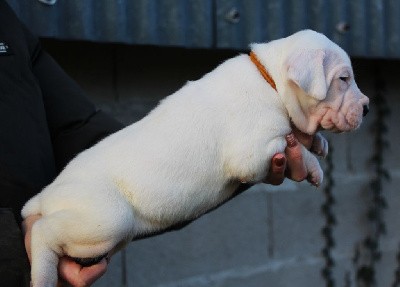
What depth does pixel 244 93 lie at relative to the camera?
1881 mm

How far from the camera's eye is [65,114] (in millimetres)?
2248

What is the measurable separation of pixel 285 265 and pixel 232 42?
Answer: 1.12 m

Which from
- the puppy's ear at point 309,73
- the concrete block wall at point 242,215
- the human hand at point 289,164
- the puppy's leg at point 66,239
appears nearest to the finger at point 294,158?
the human hand at point 289,164

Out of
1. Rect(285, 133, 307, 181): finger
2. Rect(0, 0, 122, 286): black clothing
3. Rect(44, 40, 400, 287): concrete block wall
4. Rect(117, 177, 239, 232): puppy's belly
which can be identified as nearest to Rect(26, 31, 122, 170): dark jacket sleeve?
Rect(0, 0, 122, 286): black clothing

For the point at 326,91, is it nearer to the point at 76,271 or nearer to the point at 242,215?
the point at 76,271

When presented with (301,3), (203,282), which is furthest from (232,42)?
(203,282)

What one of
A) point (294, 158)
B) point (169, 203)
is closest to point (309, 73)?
point (294, 158)

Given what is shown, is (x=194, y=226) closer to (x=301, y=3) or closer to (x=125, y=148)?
(x=301, y=3)

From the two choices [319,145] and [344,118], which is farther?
[319,145]

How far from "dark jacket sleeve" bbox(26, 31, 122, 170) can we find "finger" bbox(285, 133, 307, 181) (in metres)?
0.53

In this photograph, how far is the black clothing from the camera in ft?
6.38

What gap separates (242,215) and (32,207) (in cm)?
193

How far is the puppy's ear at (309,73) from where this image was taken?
72.6 inches

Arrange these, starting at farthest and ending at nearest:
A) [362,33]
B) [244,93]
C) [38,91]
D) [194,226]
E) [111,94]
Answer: [362,33] < [194,226] < [111,94] < [38,91] < [244,93]
